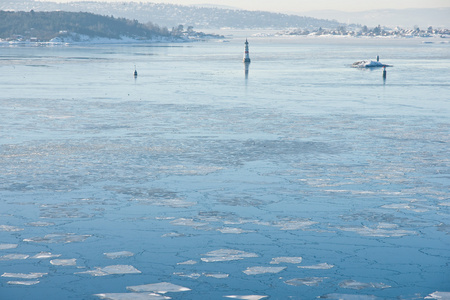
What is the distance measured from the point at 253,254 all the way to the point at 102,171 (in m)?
5.53

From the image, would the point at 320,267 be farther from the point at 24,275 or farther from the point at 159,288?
the point at 24,275

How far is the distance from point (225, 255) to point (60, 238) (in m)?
2.36

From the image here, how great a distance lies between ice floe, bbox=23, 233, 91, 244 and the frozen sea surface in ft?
0.09

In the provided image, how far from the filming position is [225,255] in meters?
7.91

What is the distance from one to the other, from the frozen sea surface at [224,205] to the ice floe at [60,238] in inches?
1.1

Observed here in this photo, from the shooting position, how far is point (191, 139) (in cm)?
1641

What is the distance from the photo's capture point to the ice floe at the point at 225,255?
7.77 m

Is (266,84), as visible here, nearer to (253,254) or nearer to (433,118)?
(433,118)

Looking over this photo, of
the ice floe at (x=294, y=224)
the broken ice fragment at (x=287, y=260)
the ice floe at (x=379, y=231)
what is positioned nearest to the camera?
the broken ice fragment at (x=287, y=260)

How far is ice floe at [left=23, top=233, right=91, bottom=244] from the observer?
839cm

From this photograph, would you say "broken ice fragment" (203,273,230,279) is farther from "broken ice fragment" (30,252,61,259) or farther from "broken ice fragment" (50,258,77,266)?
"broken ice fragment" (30,252,61,259)

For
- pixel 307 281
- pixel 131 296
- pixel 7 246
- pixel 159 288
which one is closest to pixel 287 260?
pixel 307 281

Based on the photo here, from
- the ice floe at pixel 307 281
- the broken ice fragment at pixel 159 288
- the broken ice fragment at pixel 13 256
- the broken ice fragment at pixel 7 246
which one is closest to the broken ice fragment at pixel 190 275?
the broken ice fragment at pixel 159 288

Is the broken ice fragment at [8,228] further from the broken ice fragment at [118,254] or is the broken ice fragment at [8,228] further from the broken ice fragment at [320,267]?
the broken ice fragment at [320,267]
